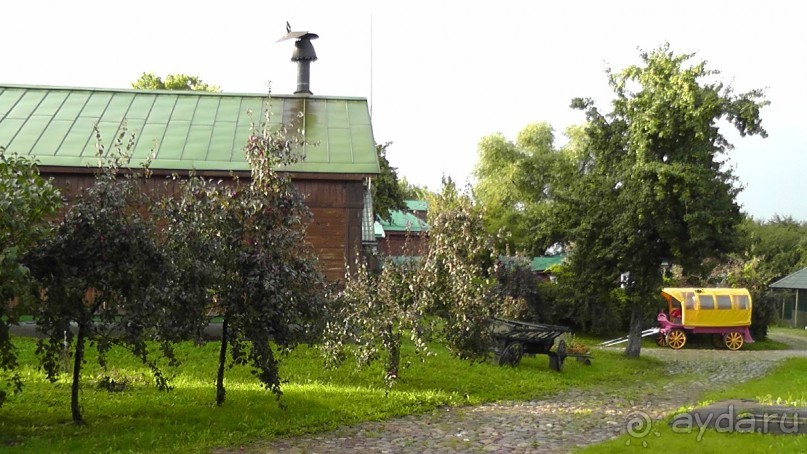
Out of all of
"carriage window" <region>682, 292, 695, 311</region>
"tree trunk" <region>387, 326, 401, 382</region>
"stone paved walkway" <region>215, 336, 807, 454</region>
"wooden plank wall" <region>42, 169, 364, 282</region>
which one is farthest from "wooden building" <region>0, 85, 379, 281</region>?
"carriage window" <region>682, 292, 695, 311</region>

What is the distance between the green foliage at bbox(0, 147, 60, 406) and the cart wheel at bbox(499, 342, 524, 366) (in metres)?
11.7

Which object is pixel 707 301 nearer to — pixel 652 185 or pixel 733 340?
pixel 733 340

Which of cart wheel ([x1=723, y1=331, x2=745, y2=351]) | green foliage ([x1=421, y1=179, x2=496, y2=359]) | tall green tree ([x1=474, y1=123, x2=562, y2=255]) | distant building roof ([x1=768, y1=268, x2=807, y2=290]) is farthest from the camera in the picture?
tall green tree ([x1=474, y1=123, x2=562, y2=255])

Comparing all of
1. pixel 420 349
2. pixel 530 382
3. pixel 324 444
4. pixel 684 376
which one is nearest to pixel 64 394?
pixel 324 444

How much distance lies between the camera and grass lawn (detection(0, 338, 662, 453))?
33.0 feet

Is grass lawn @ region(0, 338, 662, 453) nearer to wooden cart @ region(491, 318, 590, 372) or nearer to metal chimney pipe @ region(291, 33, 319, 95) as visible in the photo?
wooden cart @ region(491, 318, 590, 372)

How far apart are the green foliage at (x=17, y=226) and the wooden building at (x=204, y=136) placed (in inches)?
338

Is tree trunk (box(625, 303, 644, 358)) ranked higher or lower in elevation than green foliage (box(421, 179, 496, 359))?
lower

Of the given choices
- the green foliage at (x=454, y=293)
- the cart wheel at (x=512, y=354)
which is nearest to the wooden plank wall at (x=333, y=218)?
the green foliage at (x=454, y=293)

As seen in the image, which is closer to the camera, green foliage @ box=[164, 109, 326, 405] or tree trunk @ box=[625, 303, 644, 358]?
green foliage @ box=[164, 109, 326, 405]

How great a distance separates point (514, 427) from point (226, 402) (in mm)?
4557

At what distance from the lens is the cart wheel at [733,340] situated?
3089cm

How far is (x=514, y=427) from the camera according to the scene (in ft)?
38.2

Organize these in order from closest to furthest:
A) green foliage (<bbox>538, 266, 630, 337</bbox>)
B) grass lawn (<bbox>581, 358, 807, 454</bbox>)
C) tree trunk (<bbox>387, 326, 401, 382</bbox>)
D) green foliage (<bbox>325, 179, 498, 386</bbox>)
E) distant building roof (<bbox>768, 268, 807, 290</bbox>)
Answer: grass lawn (<bbox>581, 358, 807, 454</bbox>)
green foliage (<bbox>325, 179, 498, 386</bbox>)
tree trunk (<bbox>387, 326, 401, 382</bbox>)
green foliage (<bbox>538, 266, 630, 337</bbox>)
distant building roof (<bbox>768, 268, 807, 290</bbox>)
